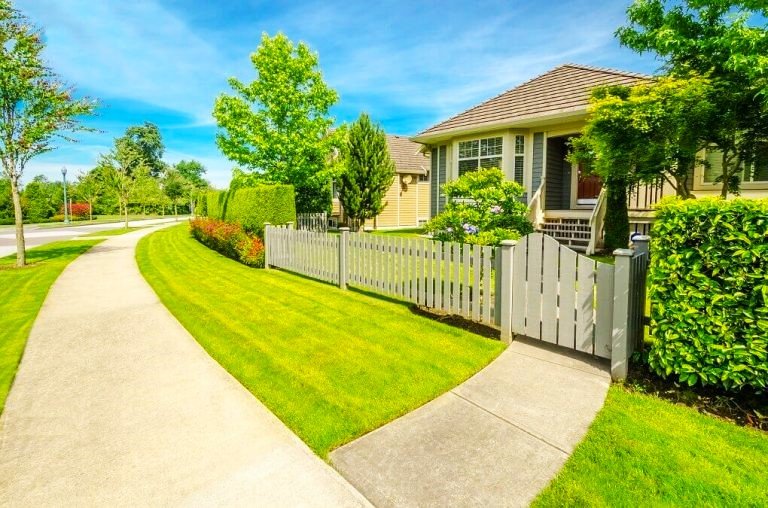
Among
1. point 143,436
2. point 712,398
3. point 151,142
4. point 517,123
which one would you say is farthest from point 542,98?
point 151,142

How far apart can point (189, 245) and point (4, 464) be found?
15.4 m

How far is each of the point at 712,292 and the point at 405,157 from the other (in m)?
26.5

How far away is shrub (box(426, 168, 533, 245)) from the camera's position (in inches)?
240

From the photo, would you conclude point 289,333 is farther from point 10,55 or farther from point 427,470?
point 10,55

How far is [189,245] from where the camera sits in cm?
1692

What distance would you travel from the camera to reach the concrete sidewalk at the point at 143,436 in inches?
98.2

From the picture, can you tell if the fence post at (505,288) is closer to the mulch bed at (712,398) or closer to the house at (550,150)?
the mulch bed at (712,398)

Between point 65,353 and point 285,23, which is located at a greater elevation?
point 285,23

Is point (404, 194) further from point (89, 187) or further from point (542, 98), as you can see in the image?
point (89, 187)

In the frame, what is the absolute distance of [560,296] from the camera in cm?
438

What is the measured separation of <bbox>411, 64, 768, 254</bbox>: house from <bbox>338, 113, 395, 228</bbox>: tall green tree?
5008 mm

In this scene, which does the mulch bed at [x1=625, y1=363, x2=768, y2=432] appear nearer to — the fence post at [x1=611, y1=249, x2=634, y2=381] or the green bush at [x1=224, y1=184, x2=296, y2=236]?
the fence post at [x1=611, y1=249, x2=634, y2=381]

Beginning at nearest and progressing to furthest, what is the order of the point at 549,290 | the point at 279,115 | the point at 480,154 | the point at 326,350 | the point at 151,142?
the point at 549,290
the point at 326,350
the point at 480,154
the point at 279,115
the point at 151,142

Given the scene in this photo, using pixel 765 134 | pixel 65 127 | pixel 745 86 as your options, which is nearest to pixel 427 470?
pixel 745 86
